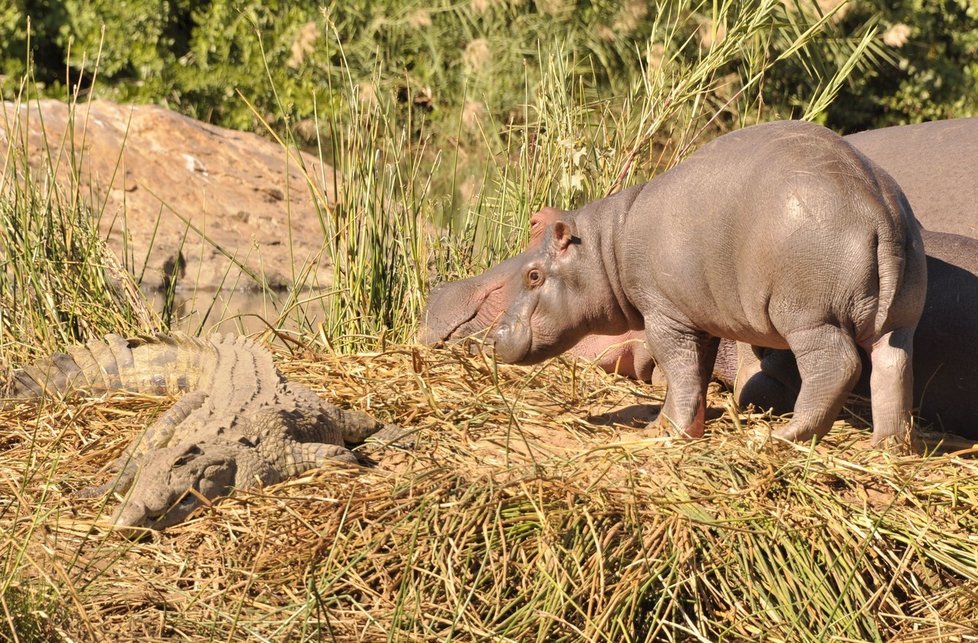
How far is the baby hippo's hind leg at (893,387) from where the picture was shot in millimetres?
3611

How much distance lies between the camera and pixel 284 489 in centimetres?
354

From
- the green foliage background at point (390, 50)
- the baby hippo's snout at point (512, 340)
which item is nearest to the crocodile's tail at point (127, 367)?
the baby hippo's snout at point (512, 340)

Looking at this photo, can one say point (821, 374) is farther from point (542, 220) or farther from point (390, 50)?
point (390, 50)

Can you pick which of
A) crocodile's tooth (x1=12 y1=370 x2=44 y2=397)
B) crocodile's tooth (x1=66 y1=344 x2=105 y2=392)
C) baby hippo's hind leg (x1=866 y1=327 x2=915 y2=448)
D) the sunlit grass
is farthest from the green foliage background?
baby hippo's hind leg (x1=866 y1=327 x2=915 y2=448)

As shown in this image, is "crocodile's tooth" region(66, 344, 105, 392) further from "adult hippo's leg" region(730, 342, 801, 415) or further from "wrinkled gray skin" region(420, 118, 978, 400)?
"adult hippo's leg" region(730, 342, 801, 415)

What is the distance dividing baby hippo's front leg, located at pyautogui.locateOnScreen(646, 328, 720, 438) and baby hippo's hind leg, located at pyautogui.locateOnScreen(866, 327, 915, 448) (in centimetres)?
55

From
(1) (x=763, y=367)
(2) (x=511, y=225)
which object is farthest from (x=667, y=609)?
(2) (x=511, y=225)

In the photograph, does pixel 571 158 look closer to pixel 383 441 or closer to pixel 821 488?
pixel 383 441

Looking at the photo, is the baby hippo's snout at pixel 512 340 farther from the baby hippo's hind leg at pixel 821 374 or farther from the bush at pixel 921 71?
the bush at pixel 921 71

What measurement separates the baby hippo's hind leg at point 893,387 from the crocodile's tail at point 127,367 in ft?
6.95

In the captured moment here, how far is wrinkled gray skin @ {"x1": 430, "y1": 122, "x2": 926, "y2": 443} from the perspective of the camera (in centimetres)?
352

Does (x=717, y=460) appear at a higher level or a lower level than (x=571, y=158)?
lower

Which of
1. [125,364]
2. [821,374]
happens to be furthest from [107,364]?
[821,374]

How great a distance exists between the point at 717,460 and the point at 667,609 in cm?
71
